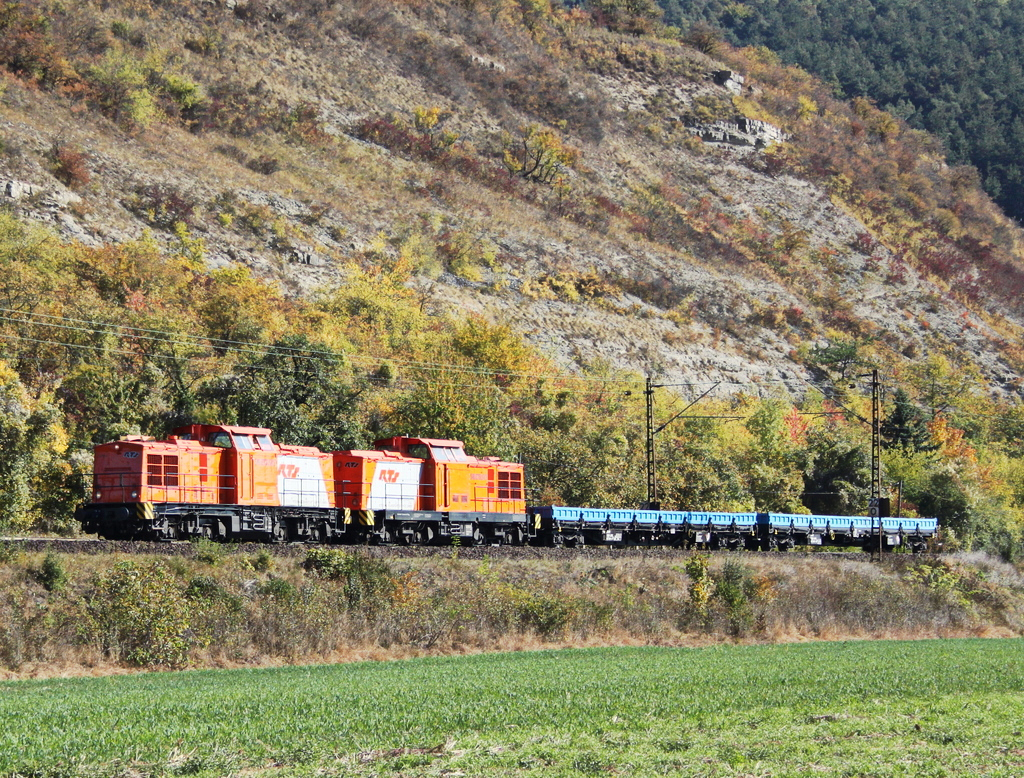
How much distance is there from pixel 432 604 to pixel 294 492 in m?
6.41

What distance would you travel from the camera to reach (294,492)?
3766 centimetres

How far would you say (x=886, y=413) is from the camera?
281 feet

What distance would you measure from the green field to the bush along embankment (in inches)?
87.2

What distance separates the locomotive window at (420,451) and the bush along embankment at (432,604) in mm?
5059

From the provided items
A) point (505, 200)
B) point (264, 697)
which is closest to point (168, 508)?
point (264, 697)

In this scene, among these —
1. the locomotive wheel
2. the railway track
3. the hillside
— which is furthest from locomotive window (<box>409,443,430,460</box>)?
the hillside

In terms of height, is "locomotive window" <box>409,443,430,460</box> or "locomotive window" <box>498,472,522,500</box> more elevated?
"locomotive window" <box>409,443,430,460</box>

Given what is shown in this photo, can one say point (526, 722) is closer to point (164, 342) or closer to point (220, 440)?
point (220, 440)

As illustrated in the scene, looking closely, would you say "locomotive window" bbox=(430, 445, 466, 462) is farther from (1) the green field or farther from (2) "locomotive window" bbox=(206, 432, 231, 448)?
(1) the green field

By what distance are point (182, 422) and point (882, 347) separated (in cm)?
7433

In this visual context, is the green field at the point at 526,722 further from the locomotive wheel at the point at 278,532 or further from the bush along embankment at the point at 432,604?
the locomotive wheel at the point at 278,532

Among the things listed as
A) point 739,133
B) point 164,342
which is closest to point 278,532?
point 164,342

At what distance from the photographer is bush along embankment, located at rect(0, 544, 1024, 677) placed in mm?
29234

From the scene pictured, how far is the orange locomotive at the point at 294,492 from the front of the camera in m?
33.6
